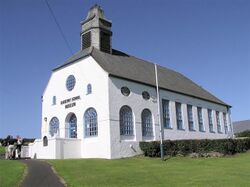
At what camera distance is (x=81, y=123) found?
3011 centimetres

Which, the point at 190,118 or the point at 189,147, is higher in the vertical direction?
the point at 190,118

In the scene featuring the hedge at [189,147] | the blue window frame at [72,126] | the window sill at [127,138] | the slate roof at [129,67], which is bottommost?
the hedge at [189,147]

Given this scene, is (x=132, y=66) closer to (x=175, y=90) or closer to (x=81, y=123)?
(x=175, y=90)

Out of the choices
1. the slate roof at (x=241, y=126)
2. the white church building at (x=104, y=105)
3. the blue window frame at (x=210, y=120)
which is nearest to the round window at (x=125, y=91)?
the white church building at (x=104, y=105)

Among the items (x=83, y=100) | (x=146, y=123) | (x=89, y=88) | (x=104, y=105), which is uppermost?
(x=89, y=88)

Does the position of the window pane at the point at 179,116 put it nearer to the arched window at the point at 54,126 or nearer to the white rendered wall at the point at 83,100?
the white rendered wall at the point at 83,100

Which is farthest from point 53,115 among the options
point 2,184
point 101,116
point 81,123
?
point 2,184

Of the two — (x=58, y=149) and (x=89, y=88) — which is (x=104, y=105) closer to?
(x=89, y=88)

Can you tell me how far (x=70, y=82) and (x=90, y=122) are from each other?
16.9 feet

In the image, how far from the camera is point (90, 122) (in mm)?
29594

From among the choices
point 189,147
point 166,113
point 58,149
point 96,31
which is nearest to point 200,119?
point 166,113

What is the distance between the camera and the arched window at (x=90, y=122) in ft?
95.6

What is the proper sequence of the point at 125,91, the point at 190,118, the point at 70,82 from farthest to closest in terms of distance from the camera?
the point at 190,118
the point at 70,82
the point at 125,91

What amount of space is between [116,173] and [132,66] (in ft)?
65.7
